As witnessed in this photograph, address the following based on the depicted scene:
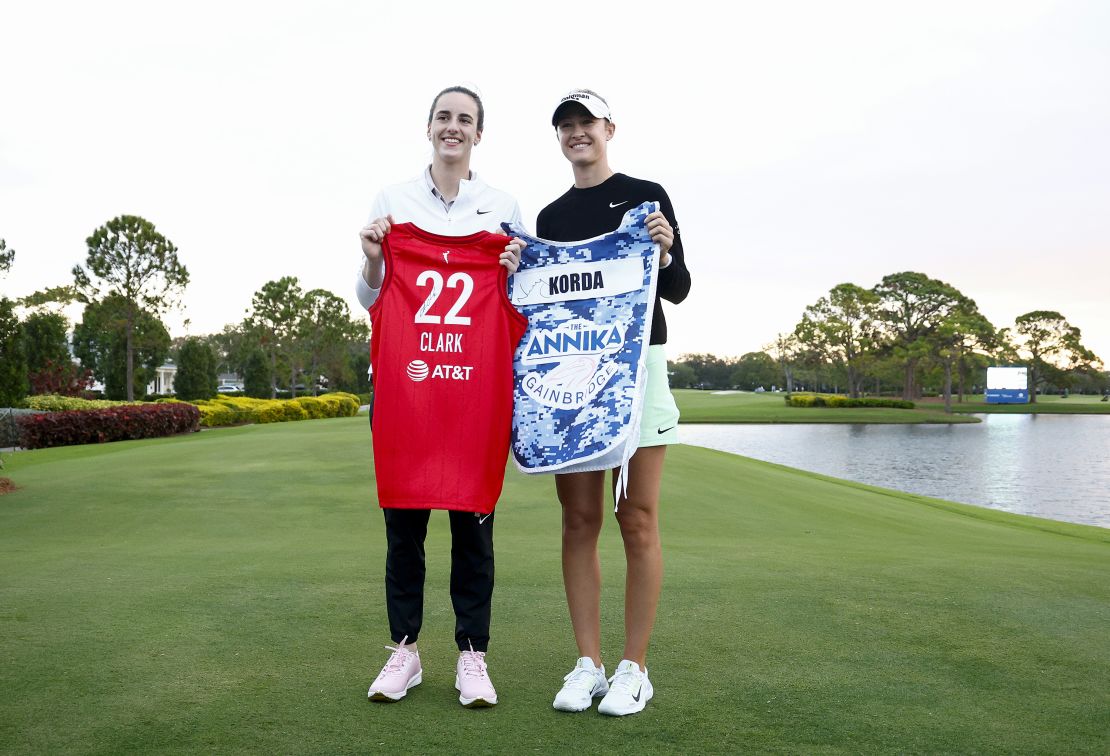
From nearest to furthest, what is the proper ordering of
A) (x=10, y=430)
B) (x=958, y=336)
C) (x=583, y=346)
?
(x=583, y=346)
(x=10, y=430)
(x=958, y=336)

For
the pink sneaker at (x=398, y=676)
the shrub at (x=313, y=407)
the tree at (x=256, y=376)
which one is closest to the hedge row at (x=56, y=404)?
the shrub at (x=313, y=407)

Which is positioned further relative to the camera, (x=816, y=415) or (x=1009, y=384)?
(x=1009, y=384)

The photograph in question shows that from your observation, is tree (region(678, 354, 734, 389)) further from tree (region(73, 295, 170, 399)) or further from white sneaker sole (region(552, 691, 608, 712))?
white sneaker sole (region(552, 691, 608, 712))

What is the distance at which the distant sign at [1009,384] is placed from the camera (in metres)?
80.0

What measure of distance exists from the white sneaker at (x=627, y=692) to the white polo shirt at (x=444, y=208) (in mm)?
1848

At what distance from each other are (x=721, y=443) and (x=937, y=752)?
35025 millimetres

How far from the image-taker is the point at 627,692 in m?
3.09

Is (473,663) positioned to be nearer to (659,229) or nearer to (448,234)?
(448,234)

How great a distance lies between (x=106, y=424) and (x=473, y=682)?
2326 centimetres

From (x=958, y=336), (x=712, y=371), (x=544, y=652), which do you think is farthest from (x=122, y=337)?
(x=712, y=371)

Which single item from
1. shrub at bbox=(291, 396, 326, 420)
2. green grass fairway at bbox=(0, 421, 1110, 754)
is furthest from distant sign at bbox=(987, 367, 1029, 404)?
green grass fairway at bbox=(0, 421, 1110, 754)

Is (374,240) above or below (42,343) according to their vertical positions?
below

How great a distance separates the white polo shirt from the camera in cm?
355

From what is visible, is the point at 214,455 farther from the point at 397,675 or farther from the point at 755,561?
the point at 397,675
